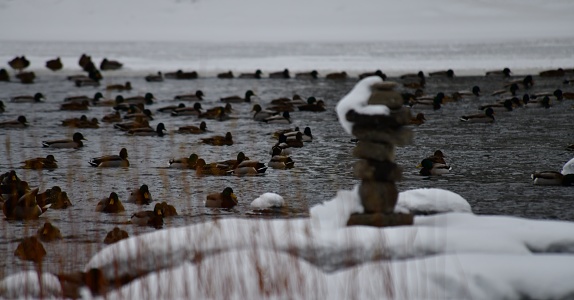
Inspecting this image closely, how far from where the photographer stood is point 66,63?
34562 millimetres

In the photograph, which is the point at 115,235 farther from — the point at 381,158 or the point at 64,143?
the point at 64,143

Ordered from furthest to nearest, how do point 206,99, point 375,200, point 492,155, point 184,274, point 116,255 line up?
point 206,99, point 492,155, point 375,200, point 116,255, point 184,274

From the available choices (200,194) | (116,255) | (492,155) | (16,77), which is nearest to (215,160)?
(200,194)

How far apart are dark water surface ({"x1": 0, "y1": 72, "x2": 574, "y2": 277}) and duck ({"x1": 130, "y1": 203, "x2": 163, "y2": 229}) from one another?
126mm

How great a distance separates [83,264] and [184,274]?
1.77 metres

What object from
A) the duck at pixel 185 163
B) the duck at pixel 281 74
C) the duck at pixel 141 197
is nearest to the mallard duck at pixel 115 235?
the duck at pixel 141 197

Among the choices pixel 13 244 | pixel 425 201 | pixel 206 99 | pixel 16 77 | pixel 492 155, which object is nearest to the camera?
pixel 425 201

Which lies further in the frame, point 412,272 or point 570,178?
point 570,178

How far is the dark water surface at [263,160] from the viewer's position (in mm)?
9266

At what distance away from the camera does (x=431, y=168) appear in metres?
11.8

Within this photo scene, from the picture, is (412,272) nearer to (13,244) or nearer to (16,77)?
(13,244)

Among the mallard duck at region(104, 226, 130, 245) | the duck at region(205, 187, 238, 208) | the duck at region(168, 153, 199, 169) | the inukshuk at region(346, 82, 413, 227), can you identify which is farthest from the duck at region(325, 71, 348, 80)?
the inukshuk at region(346, 82, 413, 227)

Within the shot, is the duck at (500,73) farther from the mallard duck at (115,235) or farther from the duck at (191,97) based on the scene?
the mallard duck at (115,235)

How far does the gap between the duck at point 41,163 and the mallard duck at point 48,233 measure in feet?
13.4
